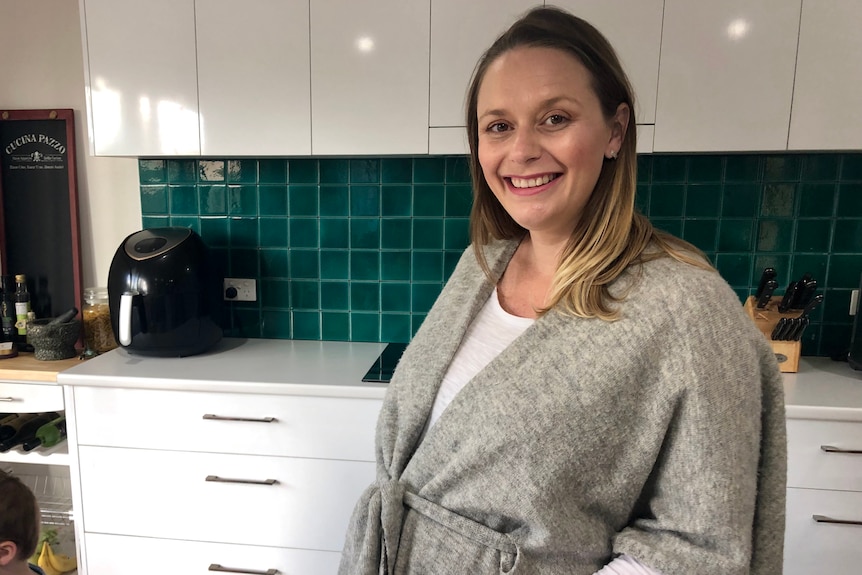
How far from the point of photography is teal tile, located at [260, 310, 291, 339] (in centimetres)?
204

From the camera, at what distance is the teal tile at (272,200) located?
1.96 metres

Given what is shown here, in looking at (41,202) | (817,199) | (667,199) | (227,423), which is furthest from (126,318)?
(817,199)

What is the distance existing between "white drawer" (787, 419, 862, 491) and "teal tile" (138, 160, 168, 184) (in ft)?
6.73

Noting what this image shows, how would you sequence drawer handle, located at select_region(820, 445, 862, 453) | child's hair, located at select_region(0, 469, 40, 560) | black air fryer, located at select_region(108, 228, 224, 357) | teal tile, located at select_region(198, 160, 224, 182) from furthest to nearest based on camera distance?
teal tile, located at select_region(198, 160, 224, 182), black air fryer, located at select_region(108, 228, 224, 357), drawer handle, located at select_region(820, 445, 862, 453), child's hair, located at select_region(0, 469, 40, 560)

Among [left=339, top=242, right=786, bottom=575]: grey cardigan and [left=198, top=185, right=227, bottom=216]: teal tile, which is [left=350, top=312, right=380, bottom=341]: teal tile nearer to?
[left=198, top=185, right=227, bottom=216]: teal tile

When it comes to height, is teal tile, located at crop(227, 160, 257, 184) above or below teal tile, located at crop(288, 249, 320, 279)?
above

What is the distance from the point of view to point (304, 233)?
1.98 meters

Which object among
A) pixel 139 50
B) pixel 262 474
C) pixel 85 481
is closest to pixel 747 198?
pixel 262 474

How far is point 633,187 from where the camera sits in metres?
0.81

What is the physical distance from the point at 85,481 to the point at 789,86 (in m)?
2.19

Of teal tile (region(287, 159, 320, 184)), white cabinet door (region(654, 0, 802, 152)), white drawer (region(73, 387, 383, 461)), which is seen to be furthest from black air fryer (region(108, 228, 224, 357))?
white cabinet door (region(654, 0, 802, 152))

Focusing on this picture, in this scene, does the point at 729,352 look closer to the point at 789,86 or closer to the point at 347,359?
the point at 789,86

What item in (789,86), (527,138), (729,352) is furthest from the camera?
(789,86)

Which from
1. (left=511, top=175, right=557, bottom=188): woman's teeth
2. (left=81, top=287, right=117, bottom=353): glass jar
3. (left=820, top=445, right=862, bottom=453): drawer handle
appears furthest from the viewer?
(left=81, top=287, right=117, bottom=353): glass jar
